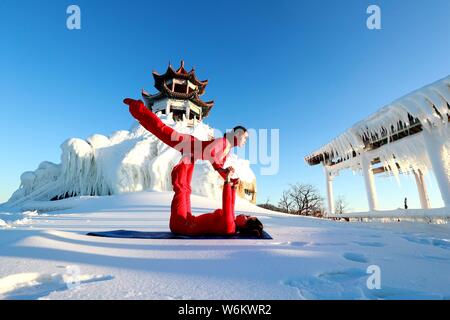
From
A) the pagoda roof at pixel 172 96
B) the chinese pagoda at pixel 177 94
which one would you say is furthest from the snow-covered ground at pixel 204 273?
the pagoda roof at pixel 172 96

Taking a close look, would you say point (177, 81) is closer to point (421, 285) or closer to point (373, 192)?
Answer: point (373, 192)

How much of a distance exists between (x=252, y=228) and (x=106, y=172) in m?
10.6

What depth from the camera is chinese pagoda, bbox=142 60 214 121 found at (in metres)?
22.2

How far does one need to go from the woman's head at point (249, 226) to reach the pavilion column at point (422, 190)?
8.35 m

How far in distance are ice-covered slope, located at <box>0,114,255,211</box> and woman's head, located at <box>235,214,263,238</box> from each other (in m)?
7.59

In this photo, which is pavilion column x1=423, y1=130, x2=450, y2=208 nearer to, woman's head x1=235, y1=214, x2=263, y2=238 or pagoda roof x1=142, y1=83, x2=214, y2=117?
woman's head x1=235, y1=214, x2=263, y2=238

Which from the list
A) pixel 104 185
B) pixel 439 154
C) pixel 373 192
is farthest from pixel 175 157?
pixel 439 154

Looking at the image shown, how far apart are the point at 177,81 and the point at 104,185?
15.7 meters

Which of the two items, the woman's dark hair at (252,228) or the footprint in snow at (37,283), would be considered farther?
the woman's dark hair at (252,228)

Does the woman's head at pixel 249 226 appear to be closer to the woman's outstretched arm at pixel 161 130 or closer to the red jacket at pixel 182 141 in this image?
the red jacket at pixel 182 141

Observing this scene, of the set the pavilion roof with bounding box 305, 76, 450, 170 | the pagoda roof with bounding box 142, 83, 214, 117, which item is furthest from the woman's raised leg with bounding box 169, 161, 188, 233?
the pagoda roof with bounding box 142, 83, 214, 117

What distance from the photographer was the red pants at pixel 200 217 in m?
2.07

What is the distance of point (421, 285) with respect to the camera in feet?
2.84
